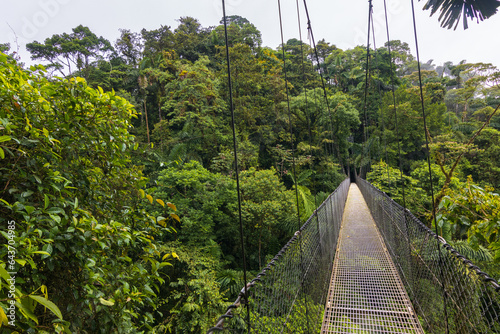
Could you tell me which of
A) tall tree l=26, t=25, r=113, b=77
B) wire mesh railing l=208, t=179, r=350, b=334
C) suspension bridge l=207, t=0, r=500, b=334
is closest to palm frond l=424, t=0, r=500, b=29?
suspension bridge l=207, t=0, r=500, b=334

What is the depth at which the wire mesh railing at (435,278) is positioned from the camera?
44.0 inches

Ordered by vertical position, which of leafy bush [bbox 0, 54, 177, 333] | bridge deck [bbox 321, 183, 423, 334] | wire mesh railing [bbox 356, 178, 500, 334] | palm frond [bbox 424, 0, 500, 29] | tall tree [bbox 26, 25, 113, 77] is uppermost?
tall tree [bbox 26, 25, 113, 77]

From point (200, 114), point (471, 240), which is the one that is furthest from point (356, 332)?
point (200, 114)

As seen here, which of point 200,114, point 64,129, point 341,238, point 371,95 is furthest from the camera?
point 371,95

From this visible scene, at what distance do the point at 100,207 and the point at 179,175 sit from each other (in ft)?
15.8

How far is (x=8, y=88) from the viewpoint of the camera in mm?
1014

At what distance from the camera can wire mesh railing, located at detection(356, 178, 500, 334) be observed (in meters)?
1.12

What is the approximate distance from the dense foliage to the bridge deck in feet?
2.37

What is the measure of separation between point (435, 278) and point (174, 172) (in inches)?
226

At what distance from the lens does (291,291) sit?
151 cm

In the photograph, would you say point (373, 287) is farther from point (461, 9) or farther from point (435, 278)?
point (461, 9)

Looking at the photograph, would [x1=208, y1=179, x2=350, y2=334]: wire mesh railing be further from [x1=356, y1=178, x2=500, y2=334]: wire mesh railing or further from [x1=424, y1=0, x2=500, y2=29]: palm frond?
[x1=424, y1=0, x2=500, y2=29]: palm frond

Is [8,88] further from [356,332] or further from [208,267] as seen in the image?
[208,267]

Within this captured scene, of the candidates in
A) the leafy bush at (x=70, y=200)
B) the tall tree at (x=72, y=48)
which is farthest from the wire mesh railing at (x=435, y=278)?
the tall tree at (x=72, y=48)
